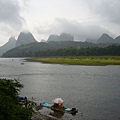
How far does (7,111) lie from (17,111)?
4.19 ft

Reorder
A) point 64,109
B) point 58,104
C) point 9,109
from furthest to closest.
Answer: point 58,104 → point 64,109 → point 9,109

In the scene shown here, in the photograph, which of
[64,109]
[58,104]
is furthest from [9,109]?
[58,104]

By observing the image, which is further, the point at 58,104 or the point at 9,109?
the point at 58,104

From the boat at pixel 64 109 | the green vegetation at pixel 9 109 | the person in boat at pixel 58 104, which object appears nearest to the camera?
the green vegetation at pixel 9 109

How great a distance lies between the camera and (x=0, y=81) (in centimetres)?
1734

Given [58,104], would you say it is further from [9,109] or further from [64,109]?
[9,109]

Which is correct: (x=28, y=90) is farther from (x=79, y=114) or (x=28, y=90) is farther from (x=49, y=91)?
(x=79, y=114)

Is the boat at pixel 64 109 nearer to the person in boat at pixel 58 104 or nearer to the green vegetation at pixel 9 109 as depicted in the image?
the person in boat at pixel 58 104

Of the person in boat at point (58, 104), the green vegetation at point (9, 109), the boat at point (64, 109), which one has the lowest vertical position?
the boat at point (64, 109)

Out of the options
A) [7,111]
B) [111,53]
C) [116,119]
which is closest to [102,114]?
[116,119]

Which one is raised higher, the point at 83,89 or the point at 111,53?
the point at 111,53

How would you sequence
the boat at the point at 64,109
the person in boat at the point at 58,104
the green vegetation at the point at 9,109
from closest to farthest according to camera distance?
the green vegetation at the point at 9,109 < the boat at the point at 64,109 < the person in boat at the point at 58,104

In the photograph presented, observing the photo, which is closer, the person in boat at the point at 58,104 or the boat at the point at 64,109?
the boat at the point at 64,109

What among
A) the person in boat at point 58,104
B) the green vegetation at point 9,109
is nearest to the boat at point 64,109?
the person in boat at point 58,104
